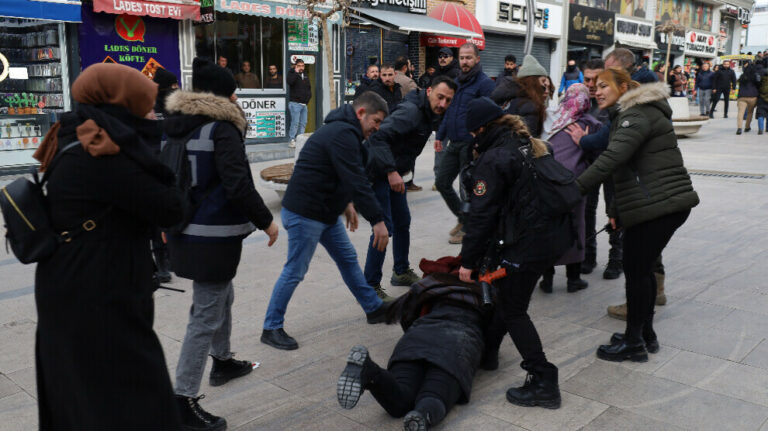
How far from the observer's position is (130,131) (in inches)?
85.8

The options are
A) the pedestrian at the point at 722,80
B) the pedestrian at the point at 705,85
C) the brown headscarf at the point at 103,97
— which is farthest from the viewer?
the pedestrian at the point at 705,85

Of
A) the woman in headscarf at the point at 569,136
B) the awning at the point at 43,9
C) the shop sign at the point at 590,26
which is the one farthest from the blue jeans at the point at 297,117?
the shop sign at the point at 590,26

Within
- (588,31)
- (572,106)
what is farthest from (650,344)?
(588,31)

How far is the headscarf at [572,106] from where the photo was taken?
5118mm

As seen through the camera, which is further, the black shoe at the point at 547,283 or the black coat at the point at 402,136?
the black shoe at the point at 547,283

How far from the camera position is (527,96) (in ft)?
18.1

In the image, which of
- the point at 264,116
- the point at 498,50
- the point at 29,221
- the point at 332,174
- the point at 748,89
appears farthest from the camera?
the point at 498,50

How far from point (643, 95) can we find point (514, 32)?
63.6ft

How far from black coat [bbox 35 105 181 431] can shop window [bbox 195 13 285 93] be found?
11515mm

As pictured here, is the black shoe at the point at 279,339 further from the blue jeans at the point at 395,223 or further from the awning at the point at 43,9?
the awning at the point at 43,9

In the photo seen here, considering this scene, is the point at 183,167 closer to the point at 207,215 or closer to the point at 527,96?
the point at 207,215

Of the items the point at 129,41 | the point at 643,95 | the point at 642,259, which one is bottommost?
the point at 642,259

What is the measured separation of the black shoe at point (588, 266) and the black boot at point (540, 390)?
2.63 m

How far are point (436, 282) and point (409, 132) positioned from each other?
1904 millimetres
